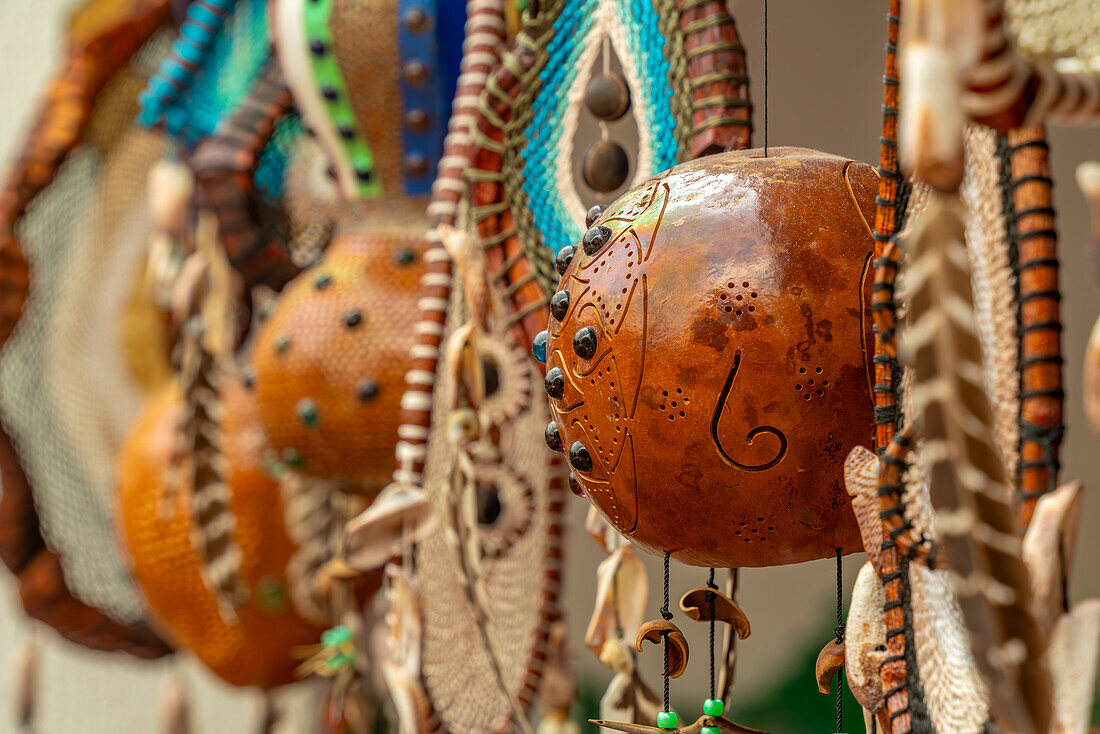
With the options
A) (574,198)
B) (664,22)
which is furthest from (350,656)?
(664,22)

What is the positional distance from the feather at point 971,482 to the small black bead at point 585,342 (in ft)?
0.65

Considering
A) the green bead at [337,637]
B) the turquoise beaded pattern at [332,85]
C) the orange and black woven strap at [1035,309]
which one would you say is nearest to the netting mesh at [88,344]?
the green bead at [337,637]

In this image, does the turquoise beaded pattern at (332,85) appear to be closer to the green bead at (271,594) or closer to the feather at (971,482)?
the green bead at (271,594)

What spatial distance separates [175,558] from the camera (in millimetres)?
1164

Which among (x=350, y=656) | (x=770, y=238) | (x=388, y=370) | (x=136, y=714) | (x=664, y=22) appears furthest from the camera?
(x=136, y=714)

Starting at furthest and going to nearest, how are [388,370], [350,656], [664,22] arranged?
[350,656] < [388,370] < [664,22]

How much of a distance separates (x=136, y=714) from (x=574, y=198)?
145cm

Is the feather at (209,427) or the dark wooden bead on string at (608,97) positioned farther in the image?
the feather at (209,427)

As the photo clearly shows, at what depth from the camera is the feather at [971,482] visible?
0.34m

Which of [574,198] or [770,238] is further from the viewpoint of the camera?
[574,198]

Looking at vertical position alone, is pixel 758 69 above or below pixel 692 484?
above

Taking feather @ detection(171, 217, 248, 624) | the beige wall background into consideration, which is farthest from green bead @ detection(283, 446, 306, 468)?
the beige wall background

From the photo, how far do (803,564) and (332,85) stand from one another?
2.08 feet

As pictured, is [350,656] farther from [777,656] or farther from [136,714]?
[136,714]
